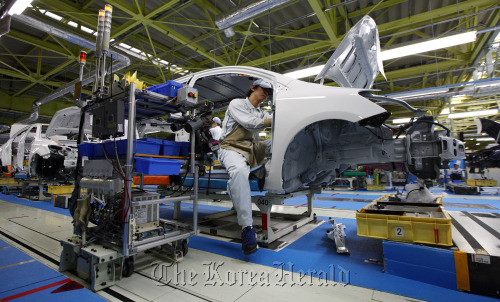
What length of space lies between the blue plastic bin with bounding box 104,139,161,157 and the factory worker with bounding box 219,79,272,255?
0.71 m

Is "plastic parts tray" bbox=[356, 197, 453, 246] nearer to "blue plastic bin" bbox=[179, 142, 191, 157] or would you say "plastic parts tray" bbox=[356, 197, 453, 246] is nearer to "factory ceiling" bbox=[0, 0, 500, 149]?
"blue plastic bin" bbox=[179, 142, 191, 157]

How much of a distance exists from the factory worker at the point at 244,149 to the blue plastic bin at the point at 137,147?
713 mm

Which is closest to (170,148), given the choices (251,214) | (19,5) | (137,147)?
(137,147)

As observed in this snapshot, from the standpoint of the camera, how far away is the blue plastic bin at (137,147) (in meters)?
2.11

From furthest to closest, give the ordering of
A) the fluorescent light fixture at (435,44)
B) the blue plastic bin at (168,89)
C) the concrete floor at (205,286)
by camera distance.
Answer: the fluorescent light fixture at (435,44)
the blue plastic bin at (168,89)
the concrete floor at (205,286)

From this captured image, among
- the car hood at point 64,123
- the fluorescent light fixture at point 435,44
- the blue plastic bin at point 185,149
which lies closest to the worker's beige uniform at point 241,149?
the blue plastic bin at point 185,149

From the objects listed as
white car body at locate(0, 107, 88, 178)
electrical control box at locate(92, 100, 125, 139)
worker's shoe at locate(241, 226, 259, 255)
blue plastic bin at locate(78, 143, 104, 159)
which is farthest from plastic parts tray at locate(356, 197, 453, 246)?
white car body at locate(0, 107, 88, 178)

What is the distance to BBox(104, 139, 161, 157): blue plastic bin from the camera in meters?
2.11

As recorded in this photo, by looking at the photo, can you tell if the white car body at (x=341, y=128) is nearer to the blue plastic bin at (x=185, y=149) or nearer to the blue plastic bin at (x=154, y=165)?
the blue plastic bin at (x=185, y=149)

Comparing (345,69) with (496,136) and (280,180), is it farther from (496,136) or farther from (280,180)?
(496,136)

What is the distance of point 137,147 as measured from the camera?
2111 millimetres

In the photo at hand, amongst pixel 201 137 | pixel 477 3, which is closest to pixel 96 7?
pixel 201 137

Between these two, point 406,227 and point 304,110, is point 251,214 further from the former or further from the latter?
point 406,227

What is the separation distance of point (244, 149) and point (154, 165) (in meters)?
0.97
